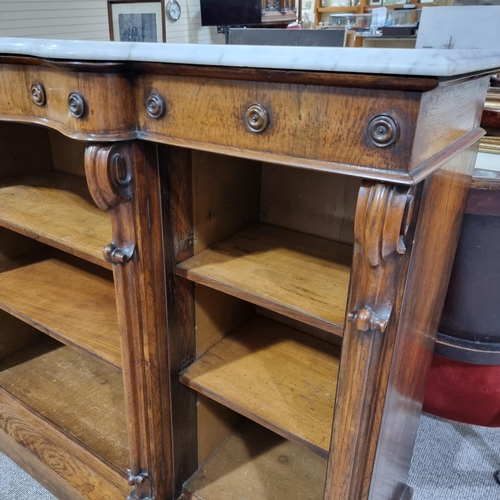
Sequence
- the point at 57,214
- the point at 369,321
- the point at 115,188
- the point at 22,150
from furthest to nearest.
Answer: the point at 22,150, the point at 57,214, the point at 115,188, the point at 369,321

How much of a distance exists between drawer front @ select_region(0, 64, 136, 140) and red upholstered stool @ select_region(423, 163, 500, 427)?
755mm

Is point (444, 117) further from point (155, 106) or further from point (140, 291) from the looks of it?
point (140, 291)

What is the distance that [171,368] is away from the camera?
967 mm

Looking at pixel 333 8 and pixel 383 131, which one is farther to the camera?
pixel 333 8

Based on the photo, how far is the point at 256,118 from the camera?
60 cm

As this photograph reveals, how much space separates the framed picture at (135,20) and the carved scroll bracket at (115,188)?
159cm

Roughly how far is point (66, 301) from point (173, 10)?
1.98m

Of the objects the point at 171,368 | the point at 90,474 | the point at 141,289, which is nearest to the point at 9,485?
the point at 90,474

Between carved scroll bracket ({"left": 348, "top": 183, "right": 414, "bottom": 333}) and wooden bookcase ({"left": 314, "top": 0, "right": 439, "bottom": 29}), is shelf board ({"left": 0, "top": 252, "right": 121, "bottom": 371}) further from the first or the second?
wooden bookcase ({"left": 314, "top": 0, "right": 439, "bottom": 29})

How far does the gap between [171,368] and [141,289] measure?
0.20m

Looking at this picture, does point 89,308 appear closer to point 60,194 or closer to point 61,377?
point 60,194

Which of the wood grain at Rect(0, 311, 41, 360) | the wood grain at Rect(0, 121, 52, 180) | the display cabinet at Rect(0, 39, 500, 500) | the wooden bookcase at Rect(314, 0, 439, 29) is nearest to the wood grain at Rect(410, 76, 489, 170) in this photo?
the display cabinet at Rect(0, 39, 500, 500)

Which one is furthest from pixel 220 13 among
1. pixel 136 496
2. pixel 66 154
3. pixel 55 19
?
pixel 136 496

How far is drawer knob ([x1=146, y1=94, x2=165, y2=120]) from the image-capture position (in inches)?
27.0
